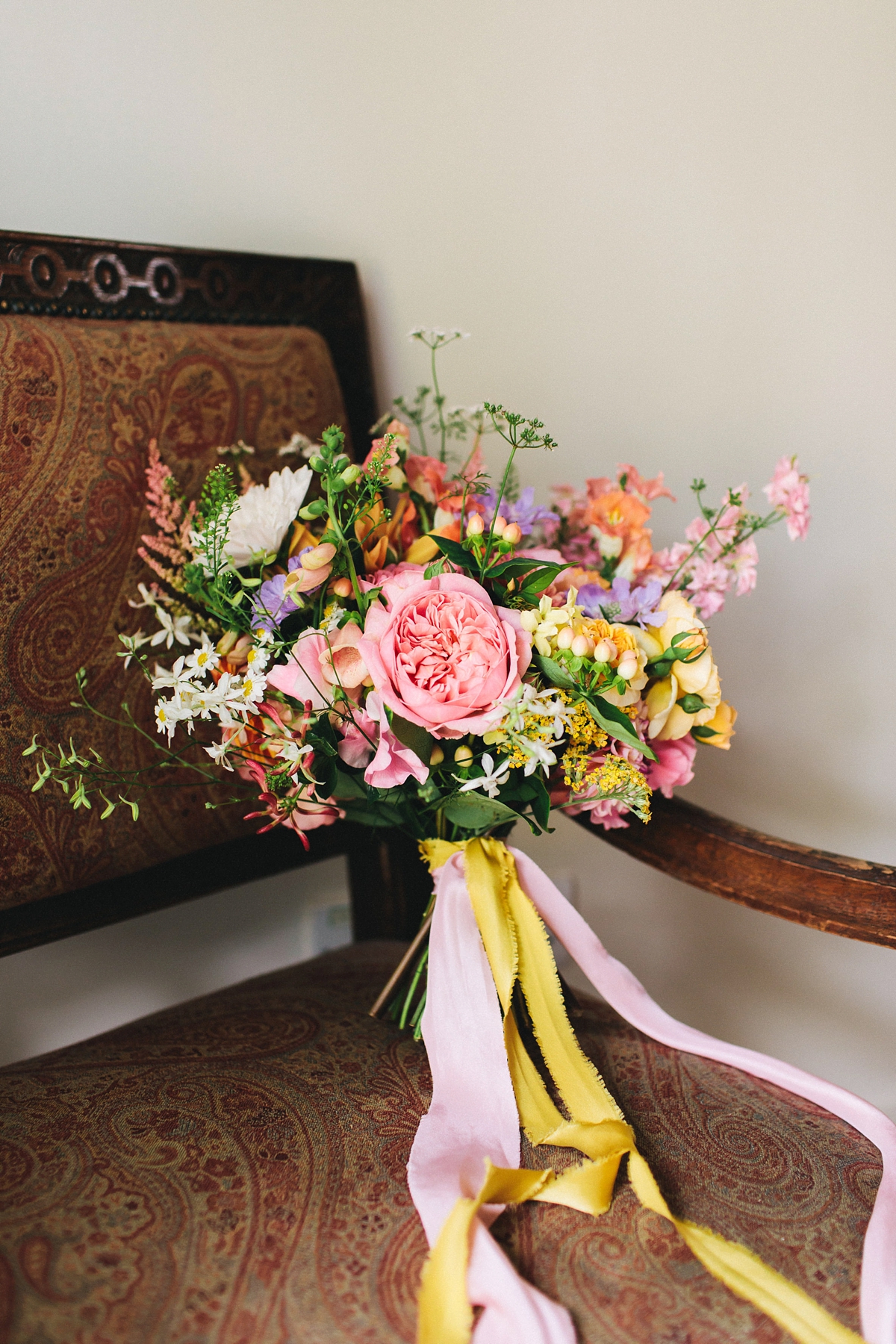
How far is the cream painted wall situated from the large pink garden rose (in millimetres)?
505

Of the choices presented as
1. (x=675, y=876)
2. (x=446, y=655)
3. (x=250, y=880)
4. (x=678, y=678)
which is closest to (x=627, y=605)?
(x=678, y=678)

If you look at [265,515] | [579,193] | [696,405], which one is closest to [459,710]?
[265,515]

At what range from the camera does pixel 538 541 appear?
847 millimetres

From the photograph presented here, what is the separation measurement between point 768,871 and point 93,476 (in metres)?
0.66

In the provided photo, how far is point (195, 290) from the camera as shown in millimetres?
931

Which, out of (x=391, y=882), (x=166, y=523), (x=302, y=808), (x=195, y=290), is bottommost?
(x=391, y=882)

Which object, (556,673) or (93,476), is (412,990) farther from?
(93,476)

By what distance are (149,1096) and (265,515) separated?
0.43 m

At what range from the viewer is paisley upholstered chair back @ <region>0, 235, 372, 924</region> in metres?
0.77

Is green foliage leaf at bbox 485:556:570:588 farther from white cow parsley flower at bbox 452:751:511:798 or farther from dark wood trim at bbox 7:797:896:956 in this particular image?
dark wood trim at bbox 7:797:896:956

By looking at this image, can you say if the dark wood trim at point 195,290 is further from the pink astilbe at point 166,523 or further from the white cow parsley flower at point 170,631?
the white cow parsley flower at point 170,631

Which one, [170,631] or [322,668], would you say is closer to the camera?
[322,668]

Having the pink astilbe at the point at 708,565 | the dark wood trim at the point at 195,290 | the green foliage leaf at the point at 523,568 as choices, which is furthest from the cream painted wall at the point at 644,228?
the green foliage leaf at the point at 523,568

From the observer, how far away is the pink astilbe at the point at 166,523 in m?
0.78
